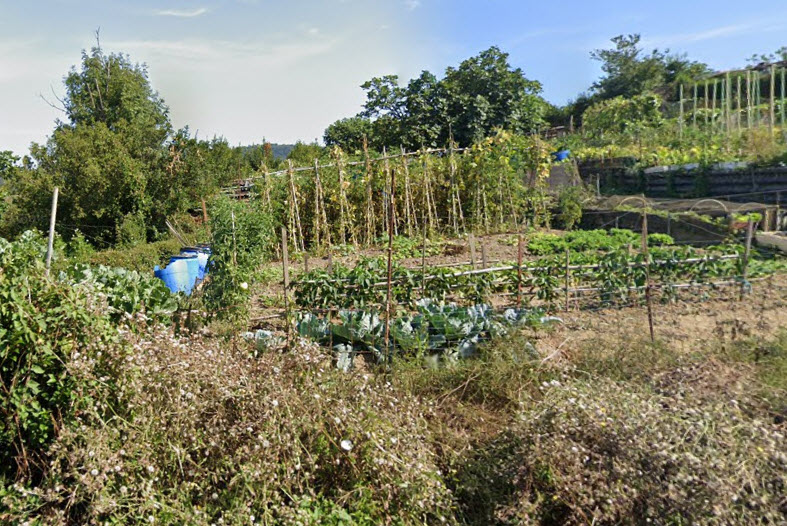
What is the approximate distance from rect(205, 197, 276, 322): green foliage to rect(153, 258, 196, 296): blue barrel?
2489mm

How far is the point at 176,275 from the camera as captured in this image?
8.58m

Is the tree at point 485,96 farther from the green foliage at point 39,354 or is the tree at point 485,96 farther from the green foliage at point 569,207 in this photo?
the green foliage at point 39,354

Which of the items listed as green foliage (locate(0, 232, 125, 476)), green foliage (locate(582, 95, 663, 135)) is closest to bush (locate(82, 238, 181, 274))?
green foliage (locate(0, 232, 125, 476))

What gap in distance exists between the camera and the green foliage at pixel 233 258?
18.7ft

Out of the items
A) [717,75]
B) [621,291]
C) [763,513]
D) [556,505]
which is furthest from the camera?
[717,75]

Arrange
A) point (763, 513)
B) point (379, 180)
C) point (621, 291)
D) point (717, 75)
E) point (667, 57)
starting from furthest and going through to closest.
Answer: point (667, 57)
point (717, 75)
point (379, 180)
point (621, 291)
point (763, 513)

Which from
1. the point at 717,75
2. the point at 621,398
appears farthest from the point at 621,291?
the point at 717,75

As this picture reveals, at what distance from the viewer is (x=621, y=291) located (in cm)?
634

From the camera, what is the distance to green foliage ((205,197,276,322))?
571 centimetres

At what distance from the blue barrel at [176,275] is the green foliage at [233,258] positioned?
2.49 metres

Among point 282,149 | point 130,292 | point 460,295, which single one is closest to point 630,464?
point 130,292

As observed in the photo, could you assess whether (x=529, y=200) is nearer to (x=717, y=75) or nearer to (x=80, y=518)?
(x=80, y=518)

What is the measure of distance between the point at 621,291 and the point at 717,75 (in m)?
24.6

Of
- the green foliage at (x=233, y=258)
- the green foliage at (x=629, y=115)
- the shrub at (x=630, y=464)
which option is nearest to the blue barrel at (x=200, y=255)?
the green foliage at (x=233, y=258)
